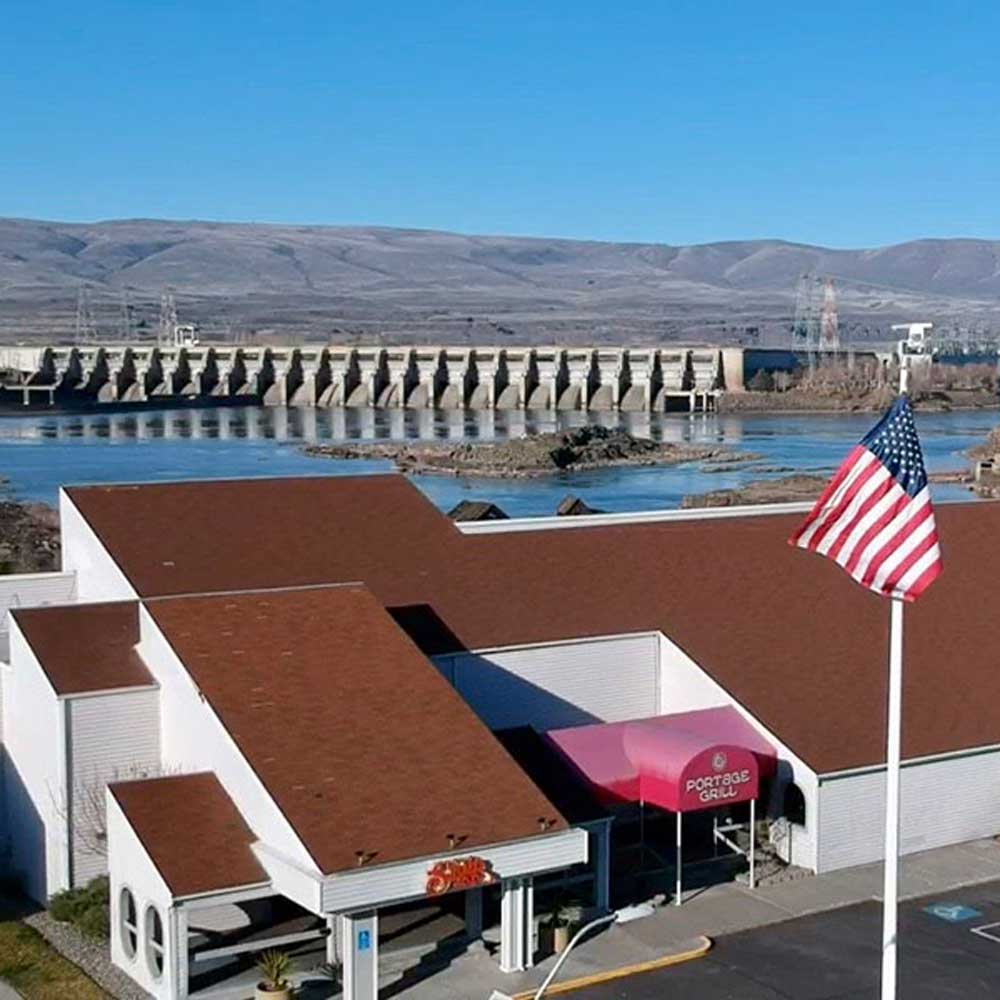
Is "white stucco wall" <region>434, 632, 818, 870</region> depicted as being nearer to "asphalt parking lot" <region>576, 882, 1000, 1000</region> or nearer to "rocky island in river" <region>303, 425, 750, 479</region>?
"asphalt parking lot" <region>576, 882, 1000, 1000</region>

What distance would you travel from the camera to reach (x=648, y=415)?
326ft

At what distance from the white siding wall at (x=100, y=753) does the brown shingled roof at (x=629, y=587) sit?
7.87ft

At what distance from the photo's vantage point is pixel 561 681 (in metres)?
17.9

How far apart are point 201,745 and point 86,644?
6.53 feet

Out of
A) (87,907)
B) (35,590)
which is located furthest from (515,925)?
(35,590)

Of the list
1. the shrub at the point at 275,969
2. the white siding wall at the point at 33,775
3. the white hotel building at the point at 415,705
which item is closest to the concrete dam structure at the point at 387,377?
the white hotel building at the point at 415,705

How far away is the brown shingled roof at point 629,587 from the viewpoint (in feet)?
57.9

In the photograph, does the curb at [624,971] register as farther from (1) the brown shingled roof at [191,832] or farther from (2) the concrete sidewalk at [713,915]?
(1) the brown shingled roof at [191,832]

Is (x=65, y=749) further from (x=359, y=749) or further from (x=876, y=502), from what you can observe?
(x=876, y=502)

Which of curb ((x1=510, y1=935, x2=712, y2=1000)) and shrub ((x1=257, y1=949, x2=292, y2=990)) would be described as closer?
shrub ((x1=257, y1=949, x2=292, y2=990))

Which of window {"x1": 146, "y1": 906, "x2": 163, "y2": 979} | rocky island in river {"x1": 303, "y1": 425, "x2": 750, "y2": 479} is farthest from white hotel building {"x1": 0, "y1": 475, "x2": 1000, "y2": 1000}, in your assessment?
rocky island in river {"x1": 303, "y1": 425, "x2": 750, "y2": 479}

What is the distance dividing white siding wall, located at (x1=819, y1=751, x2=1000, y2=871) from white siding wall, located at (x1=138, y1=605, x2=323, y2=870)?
537 cm

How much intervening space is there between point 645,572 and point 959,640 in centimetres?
372

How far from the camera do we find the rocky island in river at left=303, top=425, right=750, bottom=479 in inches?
2635
